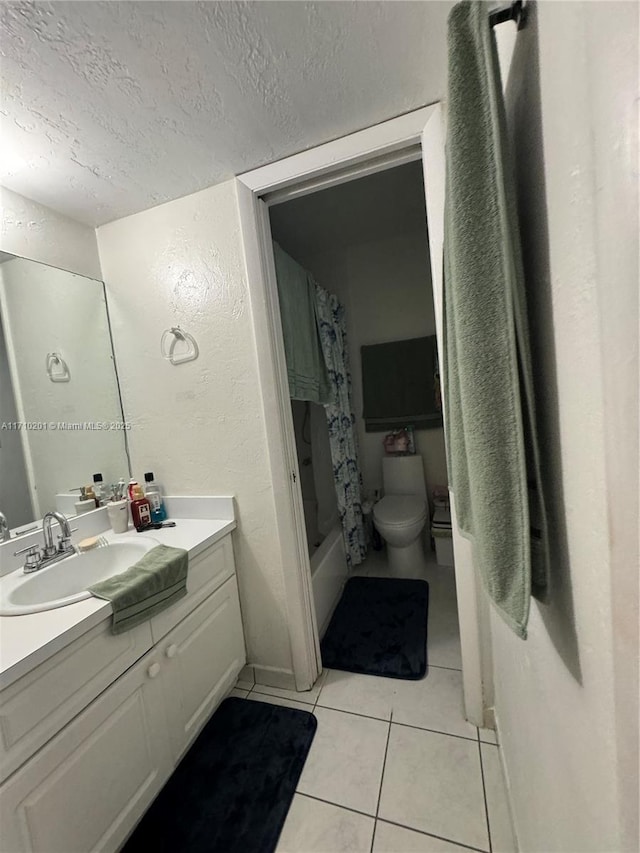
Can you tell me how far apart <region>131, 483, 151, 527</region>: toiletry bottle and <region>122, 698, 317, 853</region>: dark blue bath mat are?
849 millimetres

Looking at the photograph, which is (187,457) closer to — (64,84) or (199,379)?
(199,379)

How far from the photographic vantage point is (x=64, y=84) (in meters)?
0.87

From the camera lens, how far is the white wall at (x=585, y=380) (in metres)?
0.27

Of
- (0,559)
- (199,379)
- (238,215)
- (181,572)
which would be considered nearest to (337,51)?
(238,215)

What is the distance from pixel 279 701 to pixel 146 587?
0.87m

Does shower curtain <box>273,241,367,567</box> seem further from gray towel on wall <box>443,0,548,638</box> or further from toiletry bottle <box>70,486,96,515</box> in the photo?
gray towel on wall <box>443,0,548,638</box>

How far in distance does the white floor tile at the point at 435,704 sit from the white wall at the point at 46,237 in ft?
7.46

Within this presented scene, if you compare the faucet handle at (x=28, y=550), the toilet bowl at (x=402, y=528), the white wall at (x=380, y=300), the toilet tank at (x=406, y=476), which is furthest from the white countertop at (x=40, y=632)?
the white wall at (x=380, y=300)

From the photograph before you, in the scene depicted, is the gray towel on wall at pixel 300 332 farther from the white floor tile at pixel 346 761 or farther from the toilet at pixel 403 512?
the white floor tile at pixel 346 761

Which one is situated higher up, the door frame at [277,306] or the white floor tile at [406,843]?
the door frame at [277,306]

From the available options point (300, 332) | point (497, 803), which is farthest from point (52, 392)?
point (497, 803)

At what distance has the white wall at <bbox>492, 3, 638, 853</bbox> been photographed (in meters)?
0.27

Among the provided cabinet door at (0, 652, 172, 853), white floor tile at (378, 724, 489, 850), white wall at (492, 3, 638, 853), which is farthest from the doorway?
white wall at (492, 3, 638, 853)

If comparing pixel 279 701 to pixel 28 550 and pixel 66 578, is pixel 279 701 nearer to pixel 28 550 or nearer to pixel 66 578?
pixel 66 578
